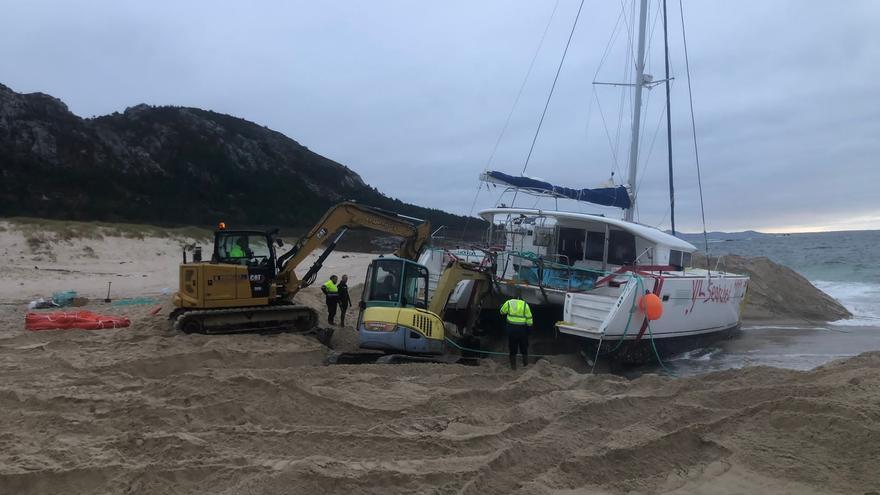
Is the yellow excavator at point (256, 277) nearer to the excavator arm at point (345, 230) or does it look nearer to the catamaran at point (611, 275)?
the excavator arm at point (345, 230)

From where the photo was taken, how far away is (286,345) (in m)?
10.5

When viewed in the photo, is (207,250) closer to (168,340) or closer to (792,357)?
(168,340)

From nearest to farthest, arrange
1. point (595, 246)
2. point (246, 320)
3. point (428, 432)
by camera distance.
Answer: point (428, 432) → point (246, 320) → point (595, 246)

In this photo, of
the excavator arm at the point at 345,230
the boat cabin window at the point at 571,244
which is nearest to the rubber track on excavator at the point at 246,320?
the excavator arm at the point at 345,230

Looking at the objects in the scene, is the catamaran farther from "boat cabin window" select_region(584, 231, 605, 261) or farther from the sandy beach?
the sandy beach

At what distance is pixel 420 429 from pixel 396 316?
3881 millimetres

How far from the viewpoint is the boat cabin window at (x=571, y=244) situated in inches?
546

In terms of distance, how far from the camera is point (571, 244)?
1400 cm

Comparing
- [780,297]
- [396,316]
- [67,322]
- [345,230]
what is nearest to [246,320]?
[345,230]

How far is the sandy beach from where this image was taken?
4562mm

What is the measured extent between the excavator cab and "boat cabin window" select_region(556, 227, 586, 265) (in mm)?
4686

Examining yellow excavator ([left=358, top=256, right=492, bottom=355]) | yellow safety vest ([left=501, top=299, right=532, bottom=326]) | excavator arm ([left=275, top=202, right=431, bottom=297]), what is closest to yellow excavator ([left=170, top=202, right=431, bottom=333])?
excavator arm ([left=275, top=202, right=431, bottom=297])

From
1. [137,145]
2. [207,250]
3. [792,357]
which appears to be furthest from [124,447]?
[137,145]

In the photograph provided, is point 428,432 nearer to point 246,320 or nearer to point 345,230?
point 246,320
